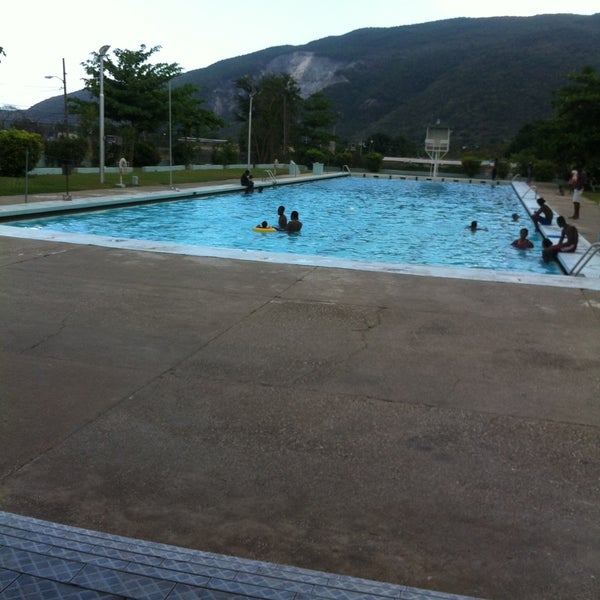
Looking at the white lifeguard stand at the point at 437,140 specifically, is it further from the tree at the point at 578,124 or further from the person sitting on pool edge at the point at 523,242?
the person sitting on pool edge at the point at 523,242

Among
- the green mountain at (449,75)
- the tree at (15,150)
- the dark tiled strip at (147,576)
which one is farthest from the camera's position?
the green mountain at (449,75)

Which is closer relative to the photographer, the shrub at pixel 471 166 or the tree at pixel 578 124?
the tree at pixel 578 124

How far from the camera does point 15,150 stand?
22938mm

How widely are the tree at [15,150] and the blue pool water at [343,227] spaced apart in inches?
242

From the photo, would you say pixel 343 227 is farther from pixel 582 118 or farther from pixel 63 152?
pixel 582 118

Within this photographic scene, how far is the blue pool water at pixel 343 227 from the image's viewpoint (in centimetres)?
1473

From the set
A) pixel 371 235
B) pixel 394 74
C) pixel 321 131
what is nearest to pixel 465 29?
pixel 394 74

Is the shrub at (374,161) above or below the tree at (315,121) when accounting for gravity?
below

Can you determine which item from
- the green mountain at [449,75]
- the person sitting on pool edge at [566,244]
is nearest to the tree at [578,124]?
the person sitting on pool edge at [566,244]

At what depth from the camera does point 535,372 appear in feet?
16.4

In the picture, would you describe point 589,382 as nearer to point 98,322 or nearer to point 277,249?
point 98,322

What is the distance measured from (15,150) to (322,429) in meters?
22.6

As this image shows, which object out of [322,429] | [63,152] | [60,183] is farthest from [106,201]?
[322,429]

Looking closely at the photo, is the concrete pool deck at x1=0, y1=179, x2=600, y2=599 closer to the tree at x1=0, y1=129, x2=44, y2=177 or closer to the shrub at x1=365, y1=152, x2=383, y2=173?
the tree at x1=0, y1=129, x2=44, y2=177
